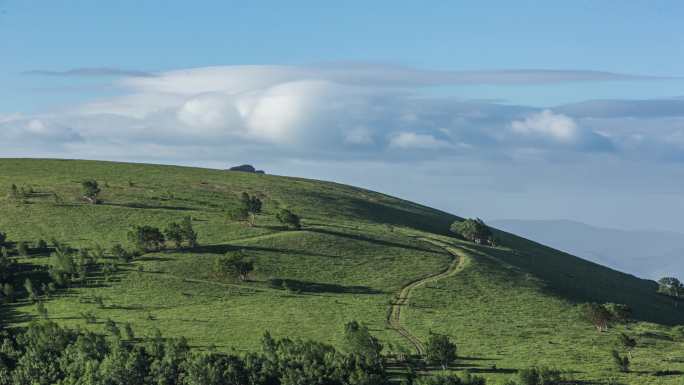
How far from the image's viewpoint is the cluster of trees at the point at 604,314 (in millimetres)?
107875

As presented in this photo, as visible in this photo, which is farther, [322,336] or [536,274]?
[536,274]

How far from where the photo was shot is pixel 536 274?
14362 cm

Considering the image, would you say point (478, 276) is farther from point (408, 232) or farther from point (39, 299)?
point (39, 299)

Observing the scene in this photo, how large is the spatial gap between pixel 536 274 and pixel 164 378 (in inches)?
3308

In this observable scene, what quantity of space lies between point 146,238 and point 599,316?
7564cm

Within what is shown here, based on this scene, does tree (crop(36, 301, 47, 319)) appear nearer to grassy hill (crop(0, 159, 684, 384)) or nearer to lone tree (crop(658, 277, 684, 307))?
grassy hill (crop(0, 159, 684, 384))

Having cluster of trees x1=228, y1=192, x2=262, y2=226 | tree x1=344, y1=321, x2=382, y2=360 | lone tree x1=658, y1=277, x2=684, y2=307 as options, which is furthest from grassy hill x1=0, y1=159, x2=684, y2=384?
lone tree x1=658, y1=277, x2=684, y2=307

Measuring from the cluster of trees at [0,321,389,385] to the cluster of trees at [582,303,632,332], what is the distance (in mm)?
40870

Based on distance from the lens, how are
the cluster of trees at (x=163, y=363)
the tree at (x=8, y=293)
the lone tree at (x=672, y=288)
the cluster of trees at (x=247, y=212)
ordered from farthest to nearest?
1. the lone tree at (x=672, y=288)
2. the cluster of trees at (x=247, y=212)
3. the tree at (x=8, y=293)
4. the cluster of trees at (x=163, y=363)

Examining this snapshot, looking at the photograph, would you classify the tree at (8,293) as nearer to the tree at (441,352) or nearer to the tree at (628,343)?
the tree at (441,352)

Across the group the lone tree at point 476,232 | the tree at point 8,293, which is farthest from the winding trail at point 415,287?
the tree at point 8,293

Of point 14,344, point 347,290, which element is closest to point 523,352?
point 347,290

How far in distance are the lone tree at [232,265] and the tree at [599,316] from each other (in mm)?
52642

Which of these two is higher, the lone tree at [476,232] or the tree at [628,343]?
the lone tree at [476,232]
